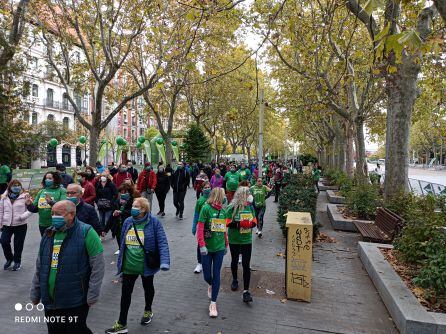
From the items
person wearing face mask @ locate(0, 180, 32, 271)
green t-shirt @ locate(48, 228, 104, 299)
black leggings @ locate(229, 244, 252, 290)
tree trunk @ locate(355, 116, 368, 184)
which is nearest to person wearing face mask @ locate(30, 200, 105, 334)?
green t-shirt @ locate(48, 228, 104, 299)

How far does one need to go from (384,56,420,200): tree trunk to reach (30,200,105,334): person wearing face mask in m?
8.13

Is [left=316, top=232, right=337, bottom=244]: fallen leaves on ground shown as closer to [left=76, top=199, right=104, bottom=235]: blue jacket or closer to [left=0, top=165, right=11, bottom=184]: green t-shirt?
[left=76, top=199, right=104, bottom=235]: blue jacket

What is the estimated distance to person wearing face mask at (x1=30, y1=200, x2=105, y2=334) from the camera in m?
3.15

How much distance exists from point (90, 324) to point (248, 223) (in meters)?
2.47

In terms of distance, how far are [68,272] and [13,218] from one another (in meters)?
3.79

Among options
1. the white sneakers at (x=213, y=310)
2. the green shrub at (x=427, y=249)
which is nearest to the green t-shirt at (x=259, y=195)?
the green shrub at (x=427, y=249)

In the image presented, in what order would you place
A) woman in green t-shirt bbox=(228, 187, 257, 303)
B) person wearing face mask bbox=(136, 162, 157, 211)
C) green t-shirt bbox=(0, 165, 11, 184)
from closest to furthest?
woman in green t-shirt bbox=(228, 187, 257, 303), person wearing face mask bbox=(136, 162, 157, 211), green t-shirt bbox=(0, 165, 11, 184)

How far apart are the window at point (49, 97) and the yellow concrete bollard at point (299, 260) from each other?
4686 cm

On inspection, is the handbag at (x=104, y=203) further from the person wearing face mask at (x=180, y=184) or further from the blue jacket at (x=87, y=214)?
the person wearing face mask at (x=180, y=184)

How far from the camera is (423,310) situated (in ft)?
13.8

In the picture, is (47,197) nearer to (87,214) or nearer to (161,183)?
(87,214)

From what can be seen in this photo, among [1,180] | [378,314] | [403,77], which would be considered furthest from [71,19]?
[378,314]

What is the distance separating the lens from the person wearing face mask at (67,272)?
315 centimetres

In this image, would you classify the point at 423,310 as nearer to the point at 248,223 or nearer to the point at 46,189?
the point at 248,223
